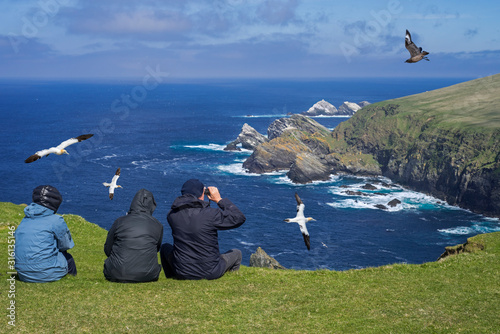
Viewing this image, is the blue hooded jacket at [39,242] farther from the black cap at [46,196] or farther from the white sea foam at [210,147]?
the white sea foam at [210,147]

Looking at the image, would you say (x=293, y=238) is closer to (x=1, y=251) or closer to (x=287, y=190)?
(x=287, y=190)

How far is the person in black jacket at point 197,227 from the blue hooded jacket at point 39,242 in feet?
10.7

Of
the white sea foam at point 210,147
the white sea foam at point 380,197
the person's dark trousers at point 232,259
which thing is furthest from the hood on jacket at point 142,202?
the white sea foam at point 210,147

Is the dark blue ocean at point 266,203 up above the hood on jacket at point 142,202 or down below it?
below

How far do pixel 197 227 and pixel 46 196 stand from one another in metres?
4.48

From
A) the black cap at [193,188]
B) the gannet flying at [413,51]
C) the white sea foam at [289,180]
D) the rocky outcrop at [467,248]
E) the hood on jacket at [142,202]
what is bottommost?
the white sea foam at [289,180]

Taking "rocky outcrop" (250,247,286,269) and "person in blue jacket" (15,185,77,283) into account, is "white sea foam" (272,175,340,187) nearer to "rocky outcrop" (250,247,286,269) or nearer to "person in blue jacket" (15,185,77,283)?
"rocky outcrop" (250,247,286,269)

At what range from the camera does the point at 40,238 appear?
13781 mm

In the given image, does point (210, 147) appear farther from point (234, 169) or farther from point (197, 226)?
point (197, 226)

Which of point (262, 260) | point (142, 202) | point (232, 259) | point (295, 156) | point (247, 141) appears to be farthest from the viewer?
point (247, 141)

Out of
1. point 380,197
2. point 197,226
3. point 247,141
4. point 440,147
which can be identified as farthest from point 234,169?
point 197,226

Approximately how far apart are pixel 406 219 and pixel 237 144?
3892 inches

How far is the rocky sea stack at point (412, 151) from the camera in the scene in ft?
437

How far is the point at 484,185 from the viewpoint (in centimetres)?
12744
